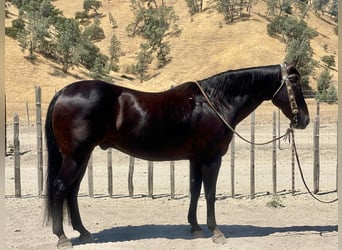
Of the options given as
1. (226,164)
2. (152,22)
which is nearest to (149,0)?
(152,22)

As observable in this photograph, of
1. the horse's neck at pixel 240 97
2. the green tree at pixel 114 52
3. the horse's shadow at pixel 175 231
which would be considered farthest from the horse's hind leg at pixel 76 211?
the green tree at pixel 114 52

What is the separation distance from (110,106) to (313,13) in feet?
199

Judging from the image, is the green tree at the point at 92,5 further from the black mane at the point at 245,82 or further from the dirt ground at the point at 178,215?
the black mane at the point at 245,82

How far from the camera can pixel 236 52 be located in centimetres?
4222

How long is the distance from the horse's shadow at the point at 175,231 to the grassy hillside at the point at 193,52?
2105 centimetres

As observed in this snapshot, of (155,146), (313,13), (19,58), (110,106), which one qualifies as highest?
(313,13)

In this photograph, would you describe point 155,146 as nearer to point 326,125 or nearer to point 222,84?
point 222,84

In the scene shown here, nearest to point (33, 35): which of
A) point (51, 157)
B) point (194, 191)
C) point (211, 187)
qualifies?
point (51, 157)

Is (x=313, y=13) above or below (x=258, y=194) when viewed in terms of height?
above

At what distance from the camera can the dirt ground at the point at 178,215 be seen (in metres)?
6.16

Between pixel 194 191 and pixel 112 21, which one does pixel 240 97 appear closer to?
pixel 194 191

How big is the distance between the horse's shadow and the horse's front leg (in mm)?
349

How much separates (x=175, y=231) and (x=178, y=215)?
39.1 inches

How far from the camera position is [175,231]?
6.66 meters
